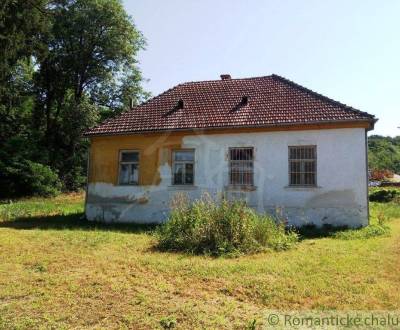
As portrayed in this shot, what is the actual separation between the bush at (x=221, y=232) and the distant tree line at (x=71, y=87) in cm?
2183

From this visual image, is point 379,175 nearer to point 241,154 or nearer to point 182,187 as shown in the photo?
point 241,154

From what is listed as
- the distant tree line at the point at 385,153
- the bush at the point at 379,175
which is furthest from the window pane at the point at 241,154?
the distant tree line at the point at 385,153

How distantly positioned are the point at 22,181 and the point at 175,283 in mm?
24351

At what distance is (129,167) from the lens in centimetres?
1689

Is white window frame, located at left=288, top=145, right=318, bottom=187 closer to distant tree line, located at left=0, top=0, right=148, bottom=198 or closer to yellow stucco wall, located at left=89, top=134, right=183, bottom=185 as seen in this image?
yellow stucco wall, located at left=89, top=134, right=183, bottom=185

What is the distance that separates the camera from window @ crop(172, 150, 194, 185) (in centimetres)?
1608

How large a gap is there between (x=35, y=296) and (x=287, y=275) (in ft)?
14.7

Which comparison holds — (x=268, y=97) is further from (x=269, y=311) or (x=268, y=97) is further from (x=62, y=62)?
(x=62, y=62)

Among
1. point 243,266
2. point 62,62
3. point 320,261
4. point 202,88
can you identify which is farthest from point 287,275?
point 62,62

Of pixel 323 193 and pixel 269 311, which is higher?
pixel 323 193

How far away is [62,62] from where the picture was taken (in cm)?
3612

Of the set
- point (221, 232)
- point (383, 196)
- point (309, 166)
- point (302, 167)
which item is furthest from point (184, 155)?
point (383, 196)

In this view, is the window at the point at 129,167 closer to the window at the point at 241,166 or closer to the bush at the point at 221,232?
the window at the point at 241,166

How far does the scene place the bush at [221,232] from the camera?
9.95 metres
